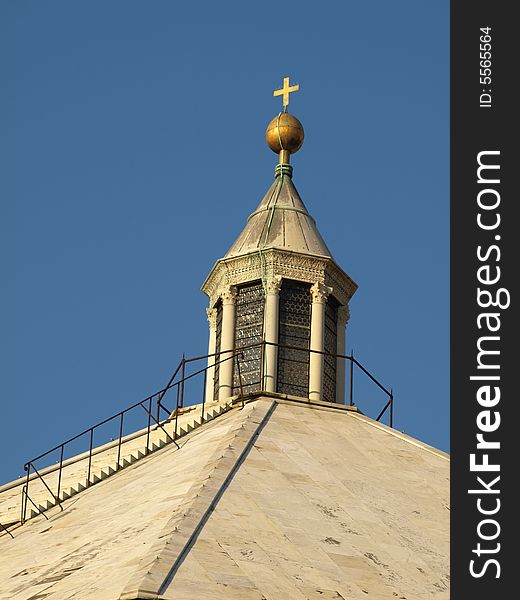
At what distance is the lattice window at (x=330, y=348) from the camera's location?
6531 cm

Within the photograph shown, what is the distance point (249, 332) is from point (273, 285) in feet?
5.92

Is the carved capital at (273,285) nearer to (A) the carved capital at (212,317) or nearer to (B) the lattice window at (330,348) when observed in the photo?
(B) the lattice window at (330,348)

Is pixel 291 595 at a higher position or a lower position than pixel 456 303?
lower

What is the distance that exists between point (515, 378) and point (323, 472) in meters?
11.0

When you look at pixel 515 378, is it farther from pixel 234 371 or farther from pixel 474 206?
pixel 234 371

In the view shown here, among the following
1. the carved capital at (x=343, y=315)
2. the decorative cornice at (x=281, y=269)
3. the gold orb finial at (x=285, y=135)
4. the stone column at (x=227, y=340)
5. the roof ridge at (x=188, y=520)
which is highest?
the gold orb finial at (x=285, y=135)

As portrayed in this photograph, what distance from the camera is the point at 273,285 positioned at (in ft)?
214

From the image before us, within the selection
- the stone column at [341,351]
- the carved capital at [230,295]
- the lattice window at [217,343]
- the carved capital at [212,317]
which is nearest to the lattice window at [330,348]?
the stone column at [341,351]

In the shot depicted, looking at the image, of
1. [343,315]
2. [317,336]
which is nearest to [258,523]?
[317,336]

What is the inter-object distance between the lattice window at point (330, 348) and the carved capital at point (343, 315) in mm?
146

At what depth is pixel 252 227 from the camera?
68250mm

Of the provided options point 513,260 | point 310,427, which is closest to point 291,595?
point 513,260

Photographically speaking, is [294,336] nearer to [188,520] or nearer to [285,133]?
[285,133]

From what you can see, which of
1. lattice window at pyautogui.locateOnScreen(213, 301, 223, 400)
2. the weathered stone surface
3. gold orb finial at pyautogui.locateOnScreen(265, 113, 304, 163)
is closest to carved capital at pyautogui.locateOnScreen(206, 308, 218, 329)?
lattice window at pyautogui.locateOnScreen(213, 301, 223, 400)
